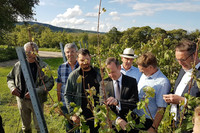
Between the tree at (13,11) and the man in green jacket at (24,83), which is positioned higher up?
the tree at (13,11)

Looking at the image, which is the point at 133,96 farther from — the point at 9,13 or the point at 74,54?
the point at 9,13

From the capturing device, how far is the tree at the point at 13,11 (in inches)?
642

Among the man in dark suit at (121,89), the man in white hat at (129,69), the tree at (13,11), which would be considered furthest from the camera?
the tree at (13,11)

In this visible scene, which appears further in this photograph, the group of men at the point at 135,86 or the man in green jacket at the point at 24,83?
the man in green jacket at the point at 24,83

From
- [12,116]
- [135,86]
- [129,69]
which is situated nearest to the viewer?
[135,86]

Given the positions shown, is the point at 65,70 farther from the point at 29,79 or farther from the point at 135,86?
the point at 135,86

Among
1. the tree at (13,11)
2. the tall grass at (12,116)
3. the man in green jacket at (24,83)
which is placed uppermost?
the tree at (13,11)

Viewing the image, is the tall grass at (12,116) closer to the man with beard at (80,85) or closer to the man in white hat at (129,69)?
the man with beard at (80,85)

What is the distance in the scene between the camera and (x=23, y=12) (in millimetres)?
19328

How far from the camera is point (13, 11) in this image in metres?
18.6

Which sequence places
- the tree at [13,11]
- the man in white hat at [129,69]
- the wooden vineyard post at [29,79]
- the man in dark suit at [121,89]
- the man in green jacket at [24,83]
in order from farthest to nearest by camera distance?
the tree at [13,11] → the man in white hat at [129,69] → the man in green jacket at [24,83] → the man in dark suit at [121,89] → the wooden vineyard post at [29,79]

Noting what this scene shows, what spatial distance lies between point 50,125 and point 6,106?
2406 millimetres

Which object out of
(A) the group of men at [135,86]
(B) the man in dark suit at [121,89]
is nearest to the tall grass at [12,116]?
(A) the group of men at [135,86]

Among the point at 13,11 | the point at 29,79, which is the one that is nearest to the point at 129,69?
the point at 29,79
